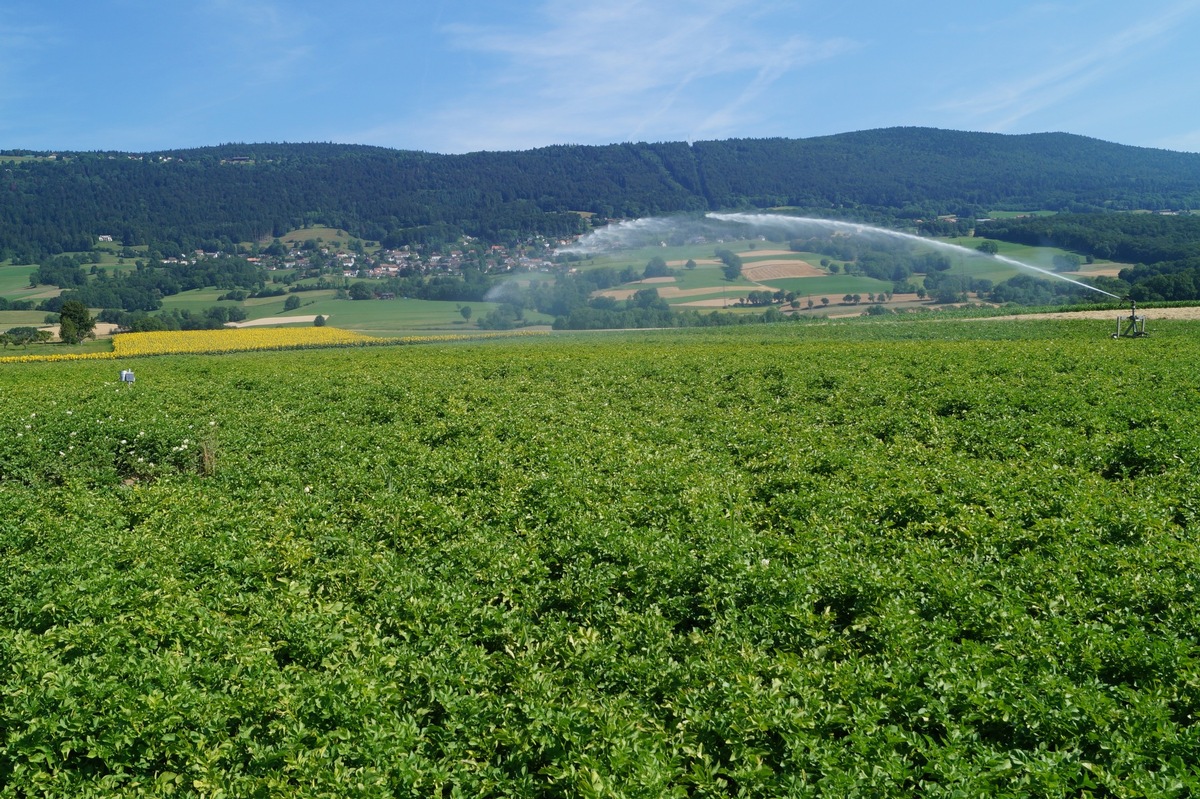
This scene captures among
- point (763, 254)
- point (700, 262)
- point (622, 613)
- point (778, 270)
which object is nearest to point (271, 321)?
point (700, 262)

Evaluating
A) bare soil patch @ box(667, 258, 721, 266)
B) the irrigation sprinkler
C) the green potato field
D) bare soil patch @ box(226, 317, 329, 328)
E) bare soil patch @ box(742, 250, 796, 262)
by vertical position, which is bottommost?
the green potato field

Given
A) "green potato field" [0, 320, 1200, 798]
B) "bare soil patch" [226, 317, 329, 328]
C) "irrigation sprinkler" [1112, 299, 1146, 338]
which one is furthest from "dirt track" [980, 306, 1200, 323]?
"bare soil patch" [226, 317, 329, 328]

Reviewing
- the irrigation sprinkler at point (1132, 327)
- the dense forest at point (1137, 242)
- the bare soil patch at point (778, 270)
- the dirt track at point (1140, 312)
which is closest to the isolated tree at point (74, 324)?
the irrigation sprinkler at point (1132, 327)

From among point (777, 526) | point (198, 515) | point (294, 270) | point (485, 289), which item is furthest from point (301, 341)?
point (294, 270)

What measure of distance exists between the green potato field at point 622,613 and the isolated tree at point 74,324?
7126cm

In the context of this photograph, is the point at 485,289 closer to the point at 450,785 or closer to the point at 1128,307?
the point at 1128,307

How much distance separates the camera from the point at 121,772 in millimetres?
5344

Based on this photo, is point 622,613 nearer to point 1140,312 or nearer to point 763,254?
point 1140,312

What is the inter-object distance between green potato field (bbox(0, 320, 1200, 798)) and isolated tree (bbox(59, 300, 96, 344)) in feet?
234

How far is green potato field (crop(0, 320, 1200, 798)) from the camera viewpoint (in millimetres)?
5168

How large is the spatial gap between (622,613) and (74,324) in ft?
289

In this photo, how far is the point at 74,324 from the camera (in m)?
75.1

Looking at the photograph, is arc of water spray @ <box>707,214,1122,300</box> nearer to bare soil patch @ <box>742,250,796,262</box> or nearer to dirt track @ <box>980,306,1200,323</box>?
dirt track @ <box>980,306,1200,323</box>

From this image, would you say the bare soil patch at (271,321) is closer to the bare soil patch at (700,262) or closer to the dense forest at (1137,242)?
the bare soil patch at (700,262)
